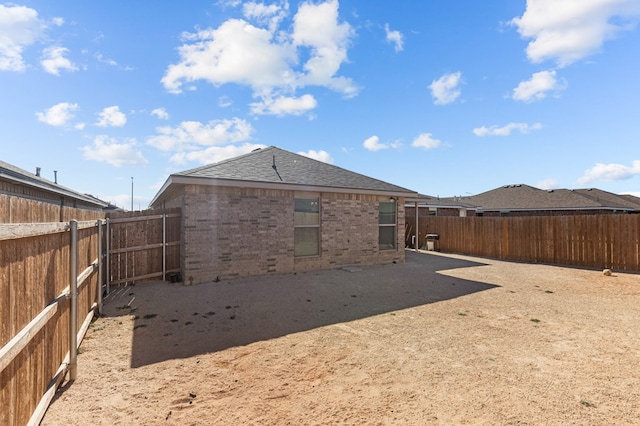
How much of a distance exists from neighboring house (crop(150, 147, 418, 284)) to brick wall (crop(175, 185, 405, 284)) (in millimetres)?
27

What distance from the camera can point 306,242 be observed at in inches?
417

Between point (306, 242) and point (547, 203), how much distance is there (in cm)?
2425

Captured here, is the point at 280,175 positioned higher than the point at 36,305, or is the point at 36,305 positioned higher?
the point at 280,175

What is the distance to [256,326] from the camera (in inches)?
217

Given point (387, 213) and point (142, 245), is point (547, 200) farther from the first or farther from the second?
point (142, 245)

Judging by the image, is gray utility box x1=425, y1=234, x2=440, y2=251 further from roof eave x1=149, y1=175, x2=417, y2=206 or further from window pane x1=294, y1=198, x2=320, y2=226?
window pane x1=294, y1=198, x2=320, y2=226

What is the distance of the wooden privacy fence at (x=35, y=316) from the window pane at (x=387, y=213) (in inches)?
402

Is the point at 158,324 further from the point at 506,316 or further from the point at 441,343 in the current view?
the point at 506,316

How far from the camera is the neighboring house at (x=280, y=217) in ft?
28.9

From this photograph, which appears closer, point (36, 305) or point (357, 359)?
point (36, 305)

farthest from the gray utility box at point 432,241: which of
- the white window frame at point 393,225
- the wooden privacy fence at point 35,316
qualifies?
the wooden privacy fence at point 35,316

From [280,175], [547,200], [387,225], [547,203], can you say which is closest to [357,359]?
[280,175]

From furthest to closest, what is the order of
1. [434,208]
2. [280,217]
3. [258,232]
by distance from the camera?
[434,208]
[280,217]
[258,232]

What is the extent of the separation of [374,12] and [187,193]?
851cm
